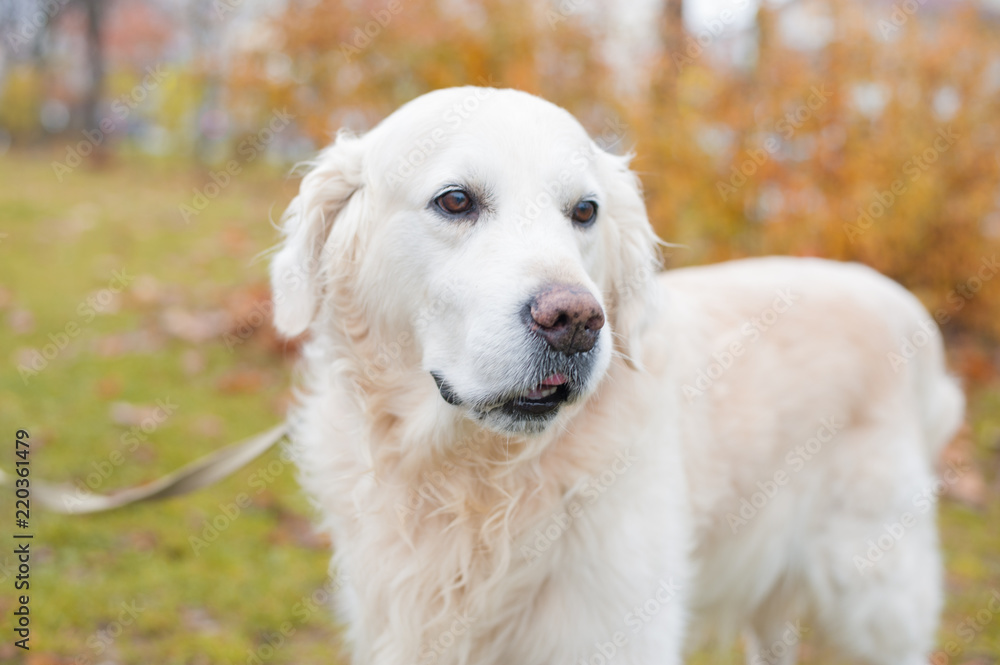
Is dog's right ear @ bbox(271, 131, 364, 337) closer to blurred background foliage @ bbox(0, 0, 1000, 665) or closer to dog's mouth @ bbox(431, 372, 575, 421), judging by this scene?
dog's mouth @ bbox(431, 372, 575, 421)

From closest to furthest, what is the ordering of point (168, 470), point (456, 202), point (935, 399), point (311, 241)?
point (456, 202) → point (311, 241) → point (935, 399) → point (168, 470)

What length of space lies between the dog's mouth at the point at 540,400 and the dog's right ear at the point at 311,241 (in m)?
0.72

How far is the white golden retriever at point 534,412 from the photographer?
1962 mm

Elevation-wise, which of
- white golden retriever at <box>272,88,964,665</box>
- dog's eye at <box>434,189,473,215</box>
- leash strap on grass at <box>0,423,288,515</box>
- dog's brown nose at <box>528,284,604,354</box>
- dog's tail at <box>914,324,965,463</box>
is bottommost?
dog's tail at <box>914,324,965,463</box>

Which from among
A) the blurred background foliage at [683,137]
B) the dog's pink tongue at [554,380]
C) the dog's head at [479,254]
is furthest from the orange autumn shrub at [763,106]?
the dog's pink tongue at [554,380]

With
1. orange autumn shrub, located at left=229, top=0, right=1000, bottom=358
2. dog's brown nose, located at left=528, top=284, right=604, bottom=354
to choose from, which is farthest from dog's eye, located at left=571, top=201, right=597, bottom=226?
orange autumn shrub, located at left=229, top=0, right=1000, bottom=358

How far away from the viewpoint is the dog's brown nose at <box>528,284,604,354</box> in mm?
1770

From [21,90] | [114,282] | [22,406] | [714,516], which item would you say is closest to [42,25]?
[21,90]

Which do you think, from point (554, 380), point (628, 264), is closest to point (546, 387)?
point (554, 380)

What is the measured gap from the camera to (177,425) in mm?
5055

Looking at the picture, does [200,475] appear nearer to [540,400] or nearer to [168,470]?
[540,400]

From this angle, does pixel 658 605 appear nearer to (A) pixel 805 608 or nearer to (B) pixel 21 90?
(A) pixel 805 608

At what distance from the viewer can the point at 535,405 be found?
1.93 meters

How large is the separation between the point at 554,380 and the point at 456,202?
20.7 inches
